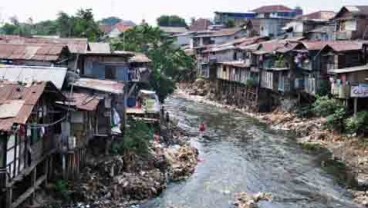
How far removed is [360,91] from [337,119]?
2.67 metres

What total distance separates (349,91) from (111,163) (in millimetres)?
20947

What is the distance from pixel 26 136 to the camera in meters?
22.2

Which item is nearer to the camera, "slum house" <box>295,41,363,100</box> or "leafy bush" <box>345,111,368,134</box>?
"leafy bush" <box>345,111,368,134</box>

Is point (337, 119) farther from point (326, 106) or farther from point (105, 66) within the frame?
point (105, 66)

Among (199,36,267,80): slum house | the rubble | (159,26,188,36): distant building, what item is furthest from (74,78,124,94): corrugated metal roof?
(159,26,188,36): distant building

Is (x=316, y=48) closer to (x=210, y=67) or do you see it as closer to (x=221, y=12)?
(x=210, y=67)

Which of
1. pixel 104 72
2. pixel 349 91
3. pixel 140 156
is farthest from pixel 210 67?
pixel 140 156

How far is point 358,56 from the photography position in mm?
47344

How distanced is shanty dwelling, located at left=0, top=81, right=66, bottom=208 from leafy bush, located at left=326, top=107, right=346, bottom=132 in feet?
77.3

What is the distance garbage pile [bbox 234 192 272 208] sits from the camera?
2828cm

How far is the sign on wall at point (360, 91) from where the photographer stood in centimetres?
4212

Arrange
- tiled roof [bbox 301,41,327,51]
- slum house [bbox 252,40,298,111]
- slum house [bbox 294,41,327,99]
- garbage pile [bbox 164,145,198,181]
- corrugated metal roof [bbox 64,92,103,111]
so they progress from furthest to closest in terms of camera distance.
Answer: slum house [bbox 252,40,298,111] → tiled roof [bbox 301,41,327,51] → slum house [bbox 294,41,327,99] → garbage pile [bbox 164,145,198,181] → corrugated metal roof [bbox 64,92,103,111]

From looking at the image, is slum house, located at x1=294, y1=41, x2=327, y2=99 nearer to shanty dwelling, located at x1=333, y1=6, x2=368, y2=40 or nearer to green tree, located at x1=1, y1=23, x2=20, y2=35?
shanty dwelling, located at x1=333, y1=6, x2=368, y2=40

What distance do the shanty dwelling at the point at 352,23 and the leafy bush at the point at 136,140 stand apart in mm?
26250
